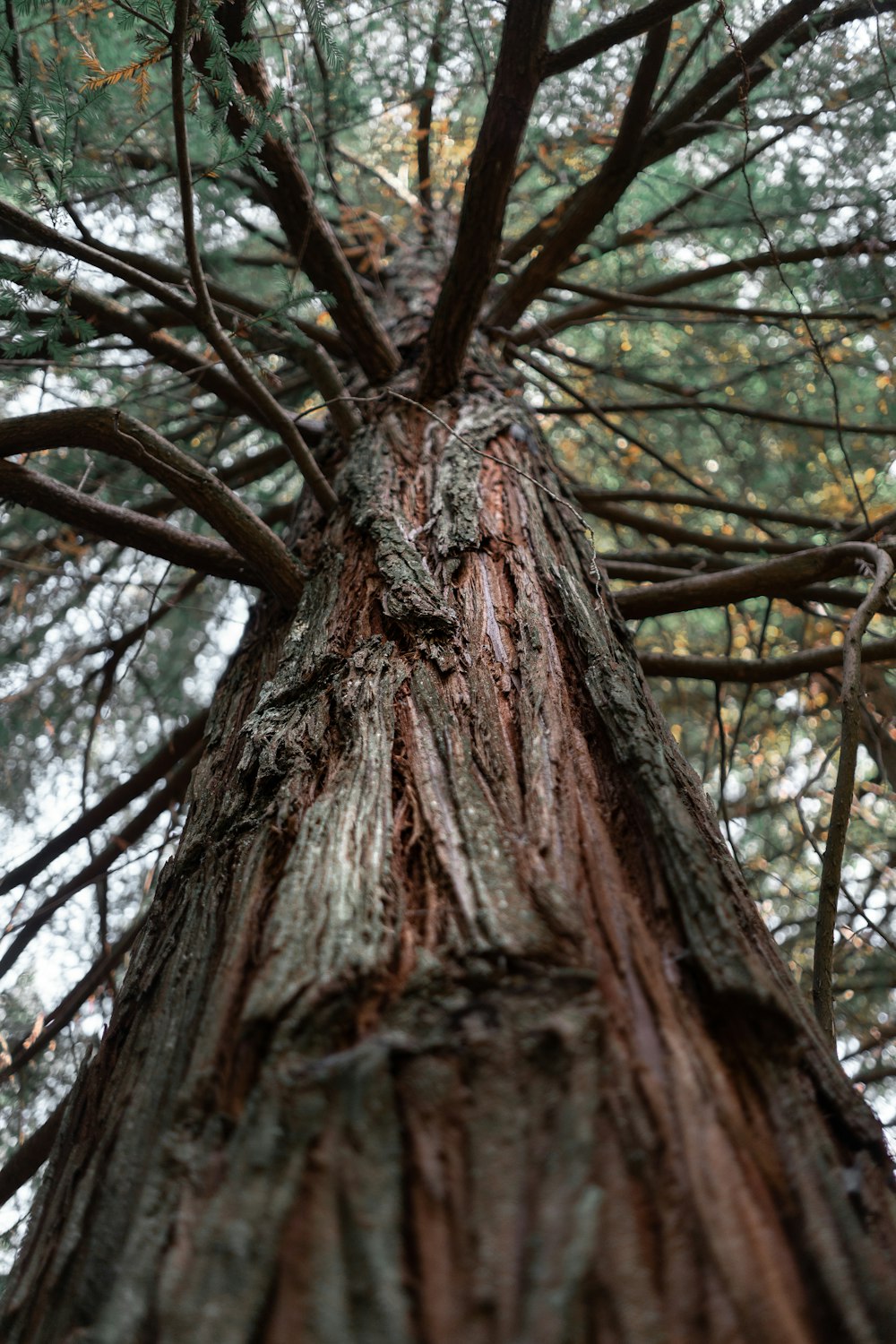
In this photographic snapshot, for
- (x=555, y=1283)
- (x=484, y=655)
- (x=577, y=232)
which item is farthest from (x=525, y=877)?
(x=577, y=232)

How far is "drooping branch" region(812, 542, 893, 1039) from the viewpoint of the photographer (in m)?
1.32

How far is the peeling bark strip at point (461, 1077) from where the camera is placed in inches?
25.2

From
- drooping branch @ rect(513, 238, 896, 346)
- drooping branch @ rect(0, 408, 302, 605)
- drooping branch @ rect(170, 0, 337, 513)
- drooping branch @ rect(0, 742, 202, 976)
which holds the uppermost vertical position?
drooping branch @ rect(513, 238, 896, 346)

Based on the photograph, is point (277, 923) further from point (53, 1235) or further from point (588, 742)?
point (588, 742)

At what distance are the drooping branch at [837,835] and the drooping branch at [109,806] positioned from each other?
1.62 meters

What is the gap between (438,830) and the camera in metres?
1.07

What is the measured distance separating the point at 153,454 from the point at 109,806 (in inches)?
49.9

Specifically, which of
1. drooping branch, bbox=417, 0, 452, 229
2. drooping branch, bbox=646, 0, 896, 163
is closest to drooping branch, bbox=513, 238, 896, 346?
drooping branch, bbox=646, 0, 896, 163

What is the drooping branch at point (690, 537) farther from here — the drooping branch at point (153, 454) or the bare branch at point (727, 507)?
the drooping branch at point (153, 454)

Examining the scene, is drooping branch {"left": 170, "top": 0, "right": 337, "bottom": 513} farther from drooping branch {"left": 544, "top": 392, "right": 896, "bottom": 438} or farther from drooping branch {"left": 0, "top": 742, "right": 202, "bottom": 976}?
drooping branch {"left": 544, "top": 392, "right": 896, "bottom": 438}

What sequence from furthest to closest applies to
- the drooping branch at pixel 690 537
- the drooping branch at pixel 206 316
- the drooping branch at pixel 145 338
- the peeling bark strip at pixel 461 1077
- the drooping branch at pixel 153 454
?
the drooping branch at pixel 690 537 < the drooping branch at pixel 145 338 < the drooping branch at pixel 153 454 < the drooping branch at pixel 206 316 < the peeling bark strip at pixel 461 1077

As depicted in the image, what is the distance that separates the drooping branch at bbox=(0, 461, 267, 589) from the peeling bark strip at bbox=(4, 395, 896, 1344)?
0.83 m

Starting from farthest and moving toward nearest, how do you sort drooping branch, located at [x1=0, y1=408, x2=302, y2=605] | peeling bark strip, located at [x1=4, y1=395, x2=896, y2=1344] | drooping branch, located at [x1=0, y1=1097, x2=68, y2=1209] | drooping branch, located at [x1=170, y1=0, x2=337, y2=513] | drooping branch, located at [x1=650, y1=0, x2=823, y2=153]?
1. drooping branch, located at [x1=650, y1=0, x2=823, y2=153]
2. drooping branch, located at [x1=0, y1=1097, x2=68, y2=1209]
3. drooping branch, located at [x1=0, y1=408, x2=302, y2=605]
4. drooping branch, located at [x1=170, y1=0, x2=337, y2=513]
5. peeling bark strip, located at [x1=4, y1=395, x2=896, y2=1344]

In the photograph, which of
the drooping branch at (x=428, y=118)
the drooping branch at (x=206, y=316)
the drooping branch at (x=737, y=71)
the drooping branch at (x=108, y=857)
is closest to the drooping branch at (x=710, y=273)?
the drooping branch at (x=737, y=71)
